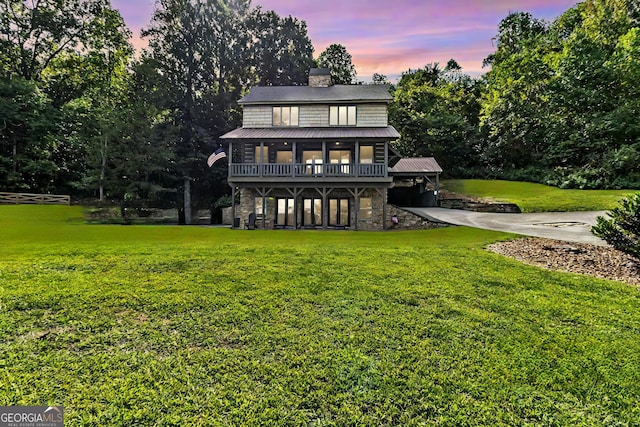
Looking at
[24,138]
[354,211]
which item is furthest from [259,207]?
[24,138]

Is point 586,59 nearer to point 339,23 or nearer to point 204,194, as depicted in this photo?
point 339,23

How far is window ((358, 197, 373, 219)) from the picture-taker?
19609 mm

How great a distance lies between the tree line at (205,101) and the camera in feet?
84.9

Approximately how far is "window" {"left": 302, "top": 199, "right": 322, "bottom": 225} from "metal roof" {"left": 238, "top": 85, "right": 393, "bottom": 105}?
6524mm

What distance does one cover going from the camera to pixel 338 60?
1583 inches

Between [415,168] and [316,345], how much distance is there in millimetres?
25091

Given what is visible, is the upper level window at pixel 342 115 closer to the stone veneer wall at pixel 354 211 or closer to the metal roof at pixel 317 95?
the metal roof at pixel 317 95

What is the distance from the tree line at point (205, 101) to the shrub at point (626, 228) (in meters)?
21.7

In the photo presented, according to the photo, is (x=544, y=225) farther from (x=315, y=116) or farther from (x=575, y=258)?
(x=315, y=116)

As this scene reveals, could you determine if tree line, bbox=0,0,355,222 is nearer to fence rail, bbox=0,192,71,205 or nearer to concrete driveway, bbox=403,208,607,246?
fence rail, bbox=0,192,71,205

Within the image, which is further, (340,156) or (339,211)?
(340,156)

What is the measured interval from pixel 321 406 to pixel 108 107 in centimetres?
3215

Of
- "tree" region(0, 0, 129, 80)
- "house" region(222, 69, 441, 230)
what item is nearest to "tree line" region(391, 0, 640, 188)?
"house" region(222, 69, 441, 230)

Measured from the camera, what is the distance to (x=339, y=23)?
12.6 metres
